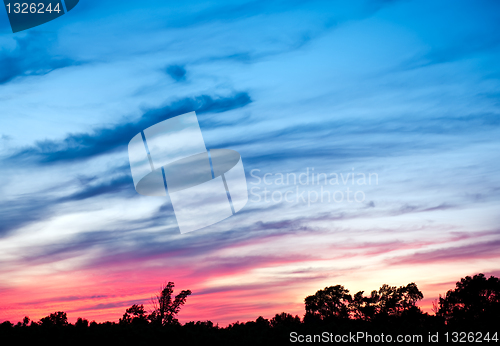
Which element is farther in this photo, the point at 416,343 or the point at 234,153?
the point at 234,153

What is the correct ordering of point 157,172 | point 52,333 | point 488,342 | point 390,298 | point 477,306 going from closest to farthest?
1. point 488,342
2. point 52,333
3. point 157,172
4. point 477,306
5. point 390,298

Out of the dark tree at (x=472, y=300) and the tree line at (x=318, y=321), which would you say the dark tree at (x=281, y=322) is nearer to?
the tree line at (x=318, y=321)

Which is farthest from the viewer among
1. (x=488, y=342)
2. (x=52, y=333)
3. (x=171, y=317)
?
(x=171, y=317)

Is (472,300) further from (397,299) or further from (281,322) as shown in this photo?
(281,322)

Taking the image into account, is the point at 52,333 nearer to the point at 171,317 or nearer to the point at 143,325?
the point at 143,325

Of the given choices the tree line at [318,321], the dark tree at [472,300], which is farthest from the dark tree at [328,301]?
the dark tree at [472,300]

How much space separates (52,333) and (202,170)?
49.7 feet

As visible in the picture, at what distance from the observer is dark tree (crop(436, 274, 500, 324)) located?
67.8m

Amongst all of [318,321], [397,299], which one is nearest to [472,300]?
[397,299]

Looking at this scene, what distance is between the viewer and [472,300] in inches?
2771

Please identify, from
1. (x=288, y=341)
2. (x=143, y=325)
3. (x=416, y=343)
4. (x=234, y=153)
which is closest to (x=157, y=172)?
(x=234, y=153)

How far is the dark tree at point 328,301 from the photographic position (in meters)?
89.5

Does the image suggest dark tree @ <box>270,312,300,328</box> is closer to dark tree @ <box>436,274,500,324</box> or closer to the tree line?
the tree line

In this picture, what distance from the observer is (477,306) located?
6931cm
